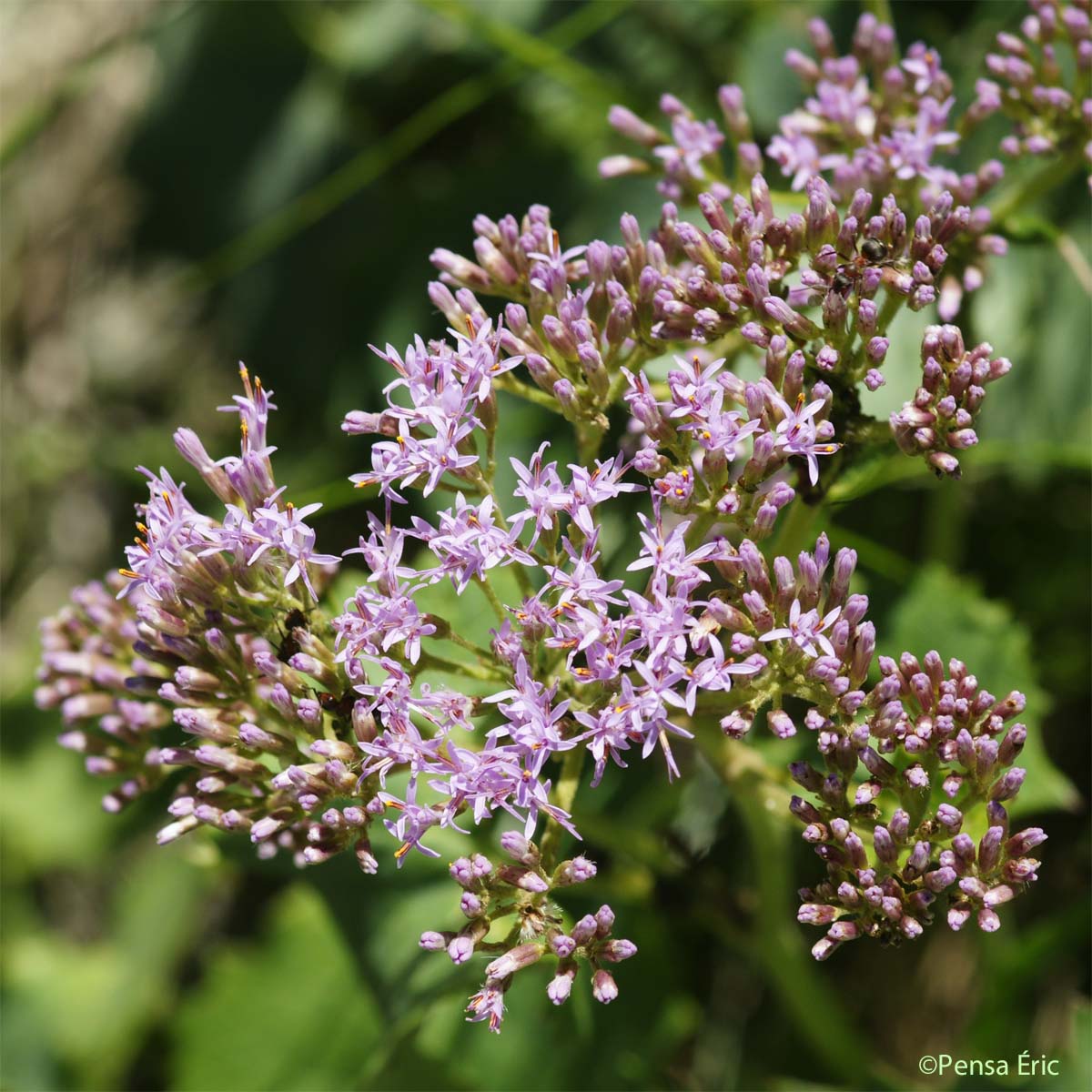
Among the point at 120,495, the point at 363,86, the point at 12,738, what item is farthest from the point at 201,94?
the point at 12,738

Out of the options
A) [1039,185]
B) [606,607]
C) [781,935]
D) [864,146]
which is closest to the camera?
[606,607]

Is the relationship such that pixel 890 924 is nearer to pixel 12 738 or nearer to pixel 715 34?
pixel 715 34

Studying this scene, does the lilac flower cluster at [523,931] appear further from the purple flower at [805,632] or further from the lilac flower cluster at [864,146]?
the lilac flower cluster at [864,146]

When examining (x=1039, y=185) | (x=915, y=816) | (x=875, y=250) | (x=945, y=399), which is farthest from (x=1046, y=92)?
(x=915, y=816)

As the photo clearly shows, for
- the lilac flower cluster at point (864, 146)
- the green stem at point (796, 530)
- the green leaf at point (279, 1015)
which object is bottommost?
the green leaf at point (279, 1015)

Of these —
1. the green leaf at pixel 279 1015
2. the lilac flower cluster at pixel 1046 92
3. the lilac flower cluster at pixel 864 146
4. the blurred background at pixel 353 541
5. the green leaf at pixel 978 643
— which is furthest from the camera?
the green leaf at pixel 279 1015

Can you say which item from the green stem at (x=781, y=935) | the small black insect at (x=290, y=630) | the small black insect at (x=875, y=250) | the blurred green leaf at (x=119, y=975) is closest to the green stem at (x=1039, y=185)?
the small black insect at (x=875, y=250)

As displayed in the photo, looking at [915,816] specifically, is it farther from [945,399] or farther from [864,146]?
[864,146]
